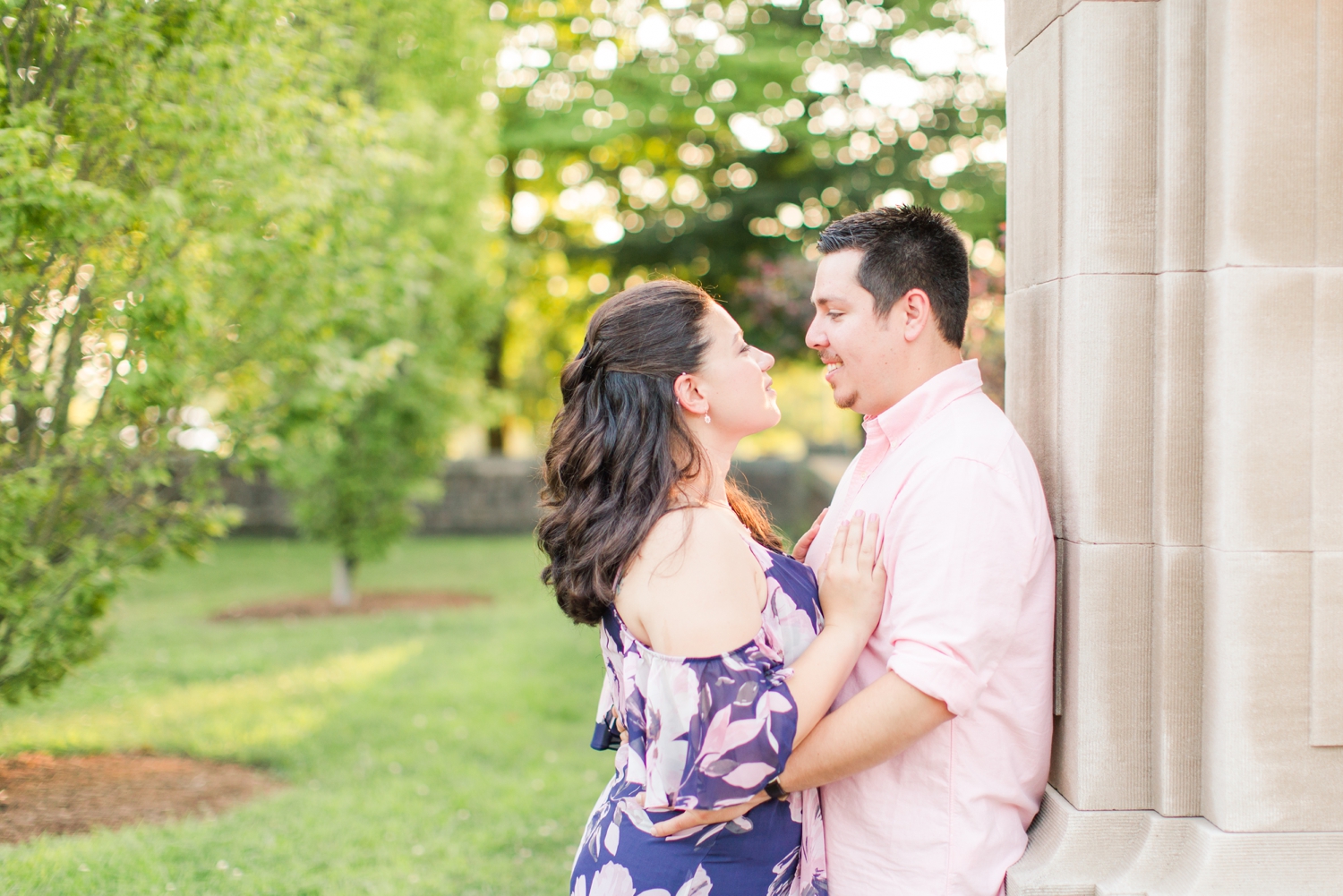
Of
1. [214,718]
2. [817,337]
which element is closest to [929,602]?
[817,337]

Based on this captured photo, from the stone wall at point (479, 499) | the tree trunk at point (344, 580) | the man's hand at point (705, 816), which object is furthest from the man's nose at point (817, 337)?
the stone wall at point (479, 499)

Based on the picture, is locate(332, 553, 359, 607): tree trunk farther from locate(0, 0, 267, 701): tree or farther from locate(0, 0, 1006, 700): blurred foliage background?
locate(0, 0, 267, 701): tree

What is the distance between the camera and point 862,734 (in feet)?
6.46

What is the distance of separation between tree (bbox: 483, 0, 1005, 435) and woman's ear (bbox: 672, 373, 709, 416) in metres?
6.99

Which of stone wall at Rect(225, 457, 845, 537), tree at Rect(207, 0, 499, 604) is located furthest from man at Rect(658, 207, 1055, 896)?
stone wall at Rect(225, 457, 845, 537)

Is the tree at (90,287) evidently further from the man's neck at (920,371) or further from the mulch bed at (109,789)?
the man's neck at (920,371)

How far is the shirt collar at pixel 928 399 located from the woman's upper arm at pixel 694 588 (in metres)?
0.47

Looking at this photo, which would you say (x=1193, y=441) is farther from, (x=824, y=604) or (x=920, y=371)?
(x=824, y=604)

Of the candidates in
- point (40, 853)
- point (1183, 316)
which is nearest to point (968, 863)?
point (1183, 316)

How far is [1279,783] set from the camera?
1.99 m

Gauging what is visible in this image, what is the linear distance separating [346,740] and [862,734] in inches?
221

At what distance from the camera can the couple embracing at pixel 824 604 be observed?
1.95m

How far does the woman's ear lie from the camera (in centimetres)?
223

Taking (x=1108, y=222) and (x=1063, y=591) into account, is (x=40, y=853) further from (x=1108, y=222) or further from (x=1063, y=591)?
(x=1108, y=222)
